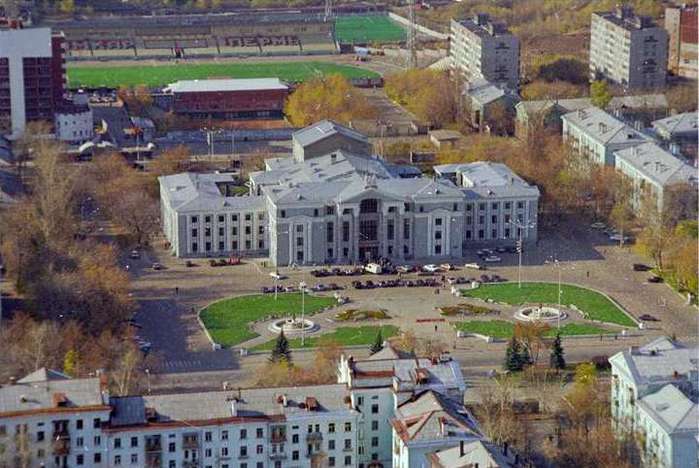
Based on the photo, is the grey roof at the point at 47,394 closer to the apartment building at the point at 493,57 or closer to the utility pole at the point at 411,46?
the apartment building at the point at 493,57

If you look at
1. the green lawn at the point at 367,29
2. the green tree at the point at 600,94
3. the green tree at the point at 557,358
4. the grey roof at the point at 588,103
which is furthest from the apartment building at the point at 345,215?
the green lawn at the point at 367,29

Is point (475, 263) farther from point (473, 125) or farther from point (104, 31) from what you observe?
point (104, 31)

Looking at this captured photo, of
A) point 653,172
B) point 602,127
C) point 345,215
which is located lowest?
point 345,215

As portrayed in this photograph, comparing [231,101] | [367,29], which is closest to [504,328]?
[231,101]

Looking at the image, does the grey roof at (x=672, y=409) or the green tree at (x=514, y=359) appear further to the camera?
the green tree at (x=514, y=359)

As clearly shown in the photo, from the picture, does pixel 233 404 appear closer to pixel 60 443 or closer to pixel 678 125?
pixel 60 443

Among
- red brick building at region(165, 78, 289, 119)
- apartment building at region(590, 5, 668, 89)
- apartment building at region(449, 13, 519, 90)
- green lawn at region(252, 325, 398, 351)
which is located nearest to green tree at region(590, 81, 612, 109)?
apartment building at region(590, 5, 668, 89)

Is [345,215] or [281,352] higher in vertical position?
[345,215]
